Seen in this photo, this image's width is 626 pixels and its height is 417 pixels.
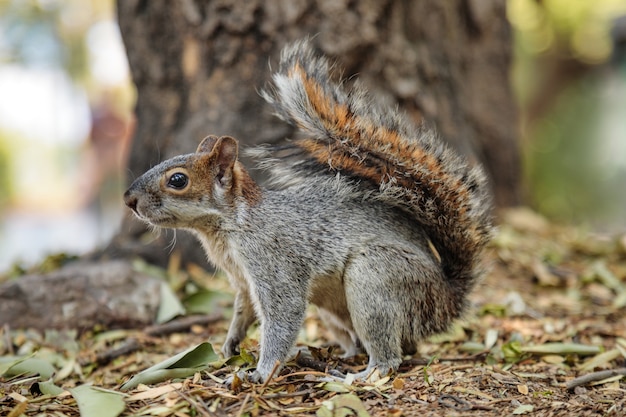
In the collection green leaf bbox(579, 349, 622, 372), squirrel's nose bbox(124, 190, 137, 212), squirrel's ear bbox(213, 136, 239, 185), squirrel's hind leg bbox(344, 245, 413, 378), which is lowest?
green leaf bbox(579, 349, 622, 372)

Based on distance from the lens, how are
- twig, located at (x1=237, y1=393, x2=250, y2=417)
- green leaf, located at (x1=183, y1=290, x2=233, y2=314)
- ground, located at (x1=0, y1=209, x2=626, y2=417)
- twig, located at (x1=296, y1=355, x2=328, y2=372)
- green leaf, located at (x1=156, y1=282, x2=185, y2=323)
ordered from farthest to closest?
1. green leaf, located at (x1=183, y1=290, x2=233, y2=314)
2. green leaf, located at (x1=156, y1=282, x2=185, y2=323)
3. twig, located at (x1=296, y1=355, x2=328, y2=372)
4. ground, located at (x1=0, y1=209, x2=626, y2=417)
5. twig, located at (x1=237, y1=393, x2=250, y2=417)

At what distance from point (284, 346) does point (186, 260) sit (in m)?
1.98

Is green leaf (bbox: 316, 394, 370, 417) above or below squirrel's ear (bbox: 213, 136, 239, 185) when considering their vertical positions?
below

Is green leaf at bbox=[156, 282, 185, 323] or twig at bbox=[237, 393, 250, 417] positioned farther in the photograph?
green leaf at bbox=[156, 282, 185, 323]

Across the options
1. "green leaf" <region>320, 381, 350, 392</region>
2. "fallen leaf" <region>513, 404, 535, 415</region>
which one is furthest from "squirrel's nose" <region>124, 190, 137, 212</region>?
"fallen leaf" <region>513, 404, 535, 415</region>

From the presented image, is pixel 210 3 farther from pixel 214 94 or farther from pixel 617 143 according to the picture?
pixel 617 143

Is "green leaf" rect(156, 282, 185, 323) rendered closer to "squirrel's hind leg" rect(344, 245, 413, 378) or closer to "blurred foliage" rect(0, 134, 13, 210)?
"squirrel's hind leg" rect(344, 245, 413, 378)

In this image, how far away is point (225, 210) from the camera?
8.21 ft

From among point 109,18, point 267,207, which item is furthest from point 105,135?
point 267,207

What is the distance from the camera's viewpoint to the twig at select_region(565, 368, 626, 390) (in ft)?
7.95

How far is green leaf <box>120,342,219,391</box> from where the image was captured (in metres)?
2.40

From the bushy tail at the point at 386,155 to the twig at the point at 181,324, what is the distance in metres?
1.11

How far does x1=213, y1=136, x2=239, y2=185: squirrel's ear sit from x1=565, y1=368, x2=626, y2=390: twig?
1530 mm

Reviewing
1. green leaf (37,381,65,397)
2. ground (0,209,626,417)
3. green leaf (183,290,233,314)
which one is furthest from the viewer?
green leaf (183,290,233,314)
